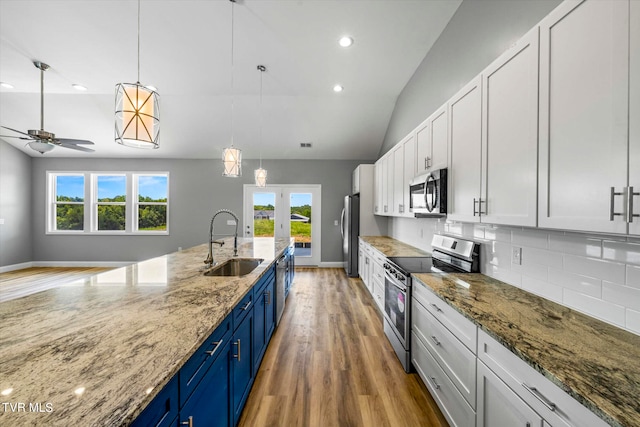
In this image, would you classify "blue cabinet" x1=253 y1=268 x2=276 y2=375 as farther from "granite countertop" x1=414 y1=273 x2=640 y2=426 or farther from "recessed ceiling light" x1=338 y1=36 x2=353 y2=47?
"recessed ceiling light" x1=338 y1=36 x2=353 y2=47

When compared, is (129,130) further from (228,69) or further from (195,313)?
(228,69)

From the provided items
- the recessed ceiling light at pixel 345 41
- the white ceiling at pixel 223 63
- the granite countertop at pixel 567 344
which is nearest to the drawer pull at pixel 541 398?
the granite countertop at pixel 567 344

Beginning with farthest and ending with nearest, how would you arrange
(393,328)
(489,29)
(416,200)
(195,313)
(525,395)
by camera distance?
(416,200)
(393,328)
(489,29)
(195,313)
(525,395)

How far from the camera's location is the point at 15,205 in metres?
5.67

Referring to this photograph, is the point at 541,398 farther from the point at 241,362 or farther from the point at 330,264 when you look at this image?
the point at 330,264

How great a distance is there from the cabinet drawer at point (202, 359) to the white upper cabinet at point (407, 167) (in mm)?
2303

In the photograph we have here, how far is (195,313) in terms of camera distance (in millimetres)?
1174

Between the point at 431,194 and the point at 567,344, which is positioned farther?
the point at 431,194

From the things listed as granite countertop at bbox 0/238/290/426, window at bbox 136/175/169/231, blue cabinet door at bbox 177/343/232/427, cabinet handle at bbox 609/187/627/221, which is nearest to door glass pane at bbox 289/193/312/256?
window at bbox 136/175/169/231

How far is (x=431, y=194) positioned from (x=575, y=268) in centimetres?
110

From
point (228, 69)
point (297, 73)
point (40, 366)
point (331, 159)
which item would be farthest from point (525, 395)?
point (331, 159)

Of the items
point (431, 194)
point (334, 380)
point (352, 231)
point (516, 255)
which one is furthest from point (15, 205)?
point (516, 255)

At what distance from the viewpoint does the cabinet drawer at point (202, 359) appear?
884 mm

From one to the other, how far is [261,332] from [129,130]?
1.80 meters
